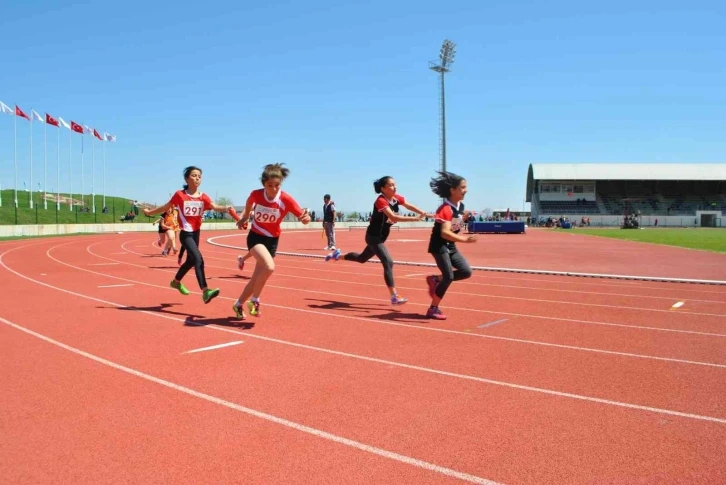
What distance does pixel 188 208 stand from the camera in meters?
8.39

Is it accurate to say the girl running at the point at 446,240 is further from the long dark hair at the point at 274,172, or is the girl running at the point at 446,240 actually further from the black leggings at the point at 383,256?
the long dark hair at the point at 274,172

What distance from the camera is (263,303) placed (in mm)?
9133

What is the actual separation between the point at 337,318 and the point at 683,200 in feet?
Result: 278

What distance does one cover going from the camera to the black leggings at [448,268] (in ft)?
26.0

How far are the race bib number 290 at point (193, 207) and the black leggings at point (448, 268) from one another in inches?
140

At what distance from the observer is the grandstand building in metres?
77.5

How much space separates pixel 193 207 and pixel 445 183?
3.73m

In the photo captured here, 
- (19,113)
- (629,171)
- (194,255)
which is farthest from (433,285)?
(629,171)

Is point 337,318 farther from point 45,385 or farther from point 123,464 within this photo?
point 123,464

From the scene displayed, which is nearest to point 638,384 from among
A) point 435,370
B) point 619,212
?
point 435,370

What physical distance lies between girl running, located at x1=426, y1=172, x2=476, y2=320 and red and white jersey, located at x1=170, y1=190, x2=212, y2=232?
11.4ft

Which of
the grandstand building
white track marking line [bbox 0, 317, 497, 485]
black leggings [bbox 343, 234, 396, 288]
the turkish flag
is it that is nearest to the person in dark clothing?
black leggings [bbox 343, 234, 396, 288]

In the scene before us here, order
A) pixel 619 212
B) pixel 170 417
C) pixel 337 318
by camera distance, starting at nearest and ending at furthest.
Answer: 1. pixel 170 417
2. pixel 337 318
3. pixel 619 212

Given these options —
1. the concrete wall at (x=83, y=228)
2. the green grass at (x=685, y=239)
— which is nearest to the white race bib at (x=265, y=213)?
the green grass at (x=685, y=239)
